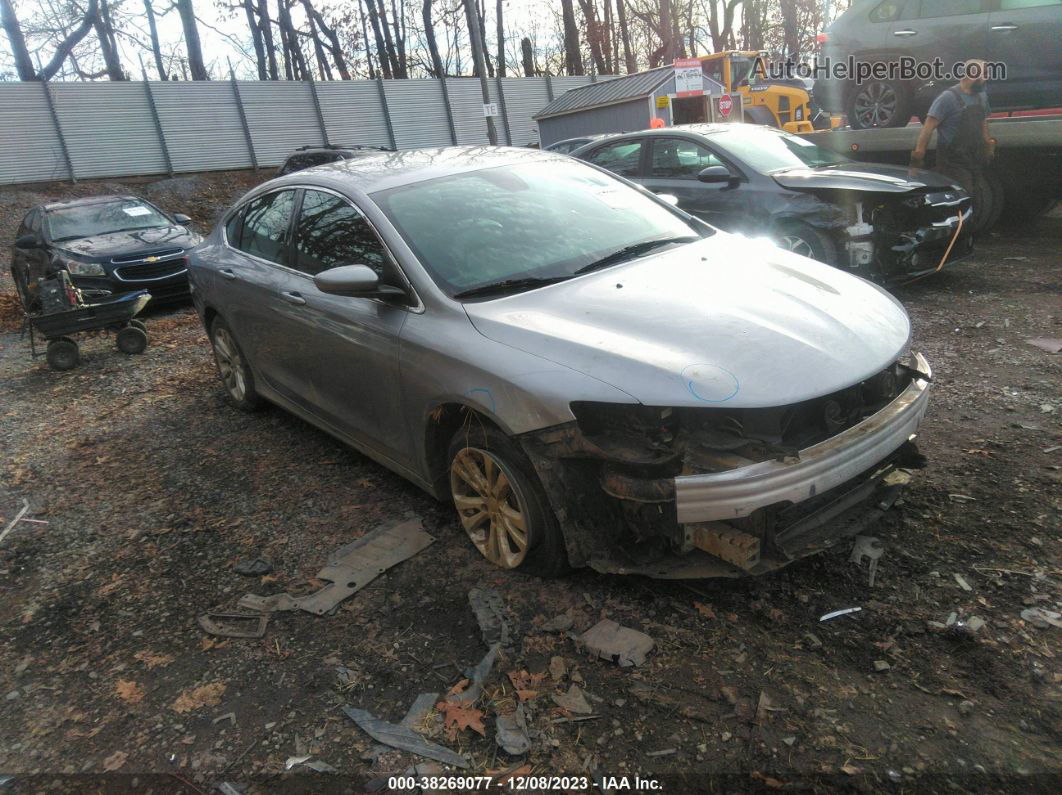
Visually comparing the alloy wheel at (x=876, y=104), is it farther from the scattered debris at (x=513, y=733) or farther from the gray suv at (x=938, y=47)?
the scattered debris at (x=513, y=733)

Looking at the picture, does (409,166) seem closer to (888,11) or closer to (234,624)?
(234,624)

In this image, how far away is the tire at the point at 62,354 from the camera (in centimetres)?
742

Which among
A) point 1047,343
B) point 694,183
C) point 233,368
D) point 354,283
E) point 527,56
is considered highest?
point 527,56

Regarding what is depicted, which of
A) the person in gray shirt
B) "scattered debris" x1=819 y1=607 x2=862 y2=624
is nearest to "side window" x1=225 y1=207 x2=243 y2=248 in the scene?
"scattered debris" x1=819 y1=607 x2=862 y2=624

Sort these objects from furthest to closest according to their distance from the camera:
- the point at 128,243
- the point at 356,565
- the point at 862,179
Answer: the point at 128,243 → the point at 862,179 → the point at 356,565

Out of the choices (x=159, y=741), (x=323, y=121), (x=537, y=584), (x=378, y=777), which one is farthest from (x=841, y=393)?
(x=323, y=121)

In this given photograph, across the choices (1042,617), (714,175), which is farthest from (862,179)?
(1042,617)

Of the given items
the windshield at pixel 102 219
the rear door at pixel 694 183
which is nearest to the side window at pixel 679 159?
the rear door at pixel 694 183

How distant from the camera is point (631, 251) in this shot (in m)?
3.69

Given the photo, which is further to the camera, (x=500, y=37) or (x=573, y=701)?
(x=500, y=37)

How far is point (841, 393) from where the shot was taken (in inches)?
110

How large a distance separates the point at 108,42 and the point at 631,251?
103 ft

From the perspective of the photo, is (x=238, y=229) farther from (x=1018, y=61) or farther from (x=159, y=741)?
(x=1018, y=61)

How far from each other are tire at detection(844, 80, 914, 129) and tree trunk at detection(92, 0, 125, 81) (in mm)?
26361
